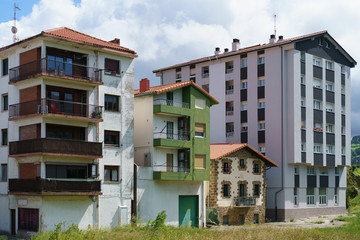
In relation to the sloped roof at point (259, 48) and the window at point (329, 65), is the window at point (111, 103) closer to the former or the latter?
the sloped roof at point (259, 48)

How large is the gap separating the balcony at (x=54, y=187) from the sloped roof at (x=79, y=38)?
10.6m

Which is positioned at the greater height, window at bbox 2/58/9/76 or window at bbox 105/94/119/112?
window at bbox 2/58/9/76

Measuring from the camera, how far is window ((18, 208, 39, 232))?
136 feet

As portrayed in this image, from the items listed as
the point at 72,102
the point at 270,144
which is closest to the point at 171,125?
the point at 72,102

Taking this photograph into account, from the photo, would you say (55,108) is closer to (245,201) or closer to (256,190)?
(245,201)

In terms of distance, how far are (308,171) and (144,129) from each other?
25982 mm

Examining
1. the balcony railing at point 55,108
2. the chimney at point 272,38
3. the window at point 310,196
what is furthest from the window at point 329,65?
the balcony railing at point 55,108

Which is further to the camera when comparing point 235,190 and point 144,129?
point 235,190

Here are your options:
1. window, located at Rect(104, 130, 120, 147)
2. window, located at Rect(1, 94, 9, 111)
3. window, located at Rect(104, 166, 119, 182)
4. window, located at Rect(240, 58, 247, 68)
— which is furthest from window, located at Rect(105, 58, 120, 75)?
window, located at Rect(240, 58, 247, 68)

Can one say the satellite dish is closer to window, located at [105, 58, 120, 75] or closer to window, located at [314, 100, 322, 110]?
window, located at [105, 58, 120, 75]

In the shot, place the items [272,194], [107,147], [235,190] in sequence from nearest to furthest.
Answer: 1. [107,147]
2. [235,190]
3. [272,194]

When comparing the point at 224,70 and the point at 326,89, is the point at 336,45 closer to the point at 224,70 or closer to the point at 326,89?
the point at 326,89

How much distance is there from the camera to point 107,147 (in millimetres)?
45469

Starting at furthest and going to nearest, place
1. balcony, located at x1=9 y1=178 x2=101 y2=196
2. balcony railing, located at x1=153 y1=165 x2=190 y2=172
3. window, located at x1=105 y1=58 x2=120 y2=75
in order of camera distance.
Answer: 1. balcony railing, located at x1=153 y1=165 x2=190 y2=172
2. window, located at x1=105 y1=58 x2=120 y2=75
3. balcony, located at x1=9 y1=178 x2=101 y2=196
